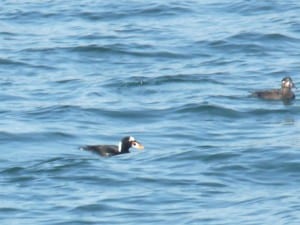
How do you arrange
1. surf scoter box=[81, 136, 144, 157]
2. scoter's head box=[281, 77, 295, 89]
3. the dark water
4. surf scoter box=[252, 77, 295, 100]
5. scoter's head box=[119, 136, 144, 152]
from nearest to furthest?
the dark water < surf scoter box=[81, 136, 144, 157] < scoter's head box=[119, 136, 144, 152] < surf scoter box=[252, 77, 295, 100] < scoter's head box=[281, 77, 295, 89]

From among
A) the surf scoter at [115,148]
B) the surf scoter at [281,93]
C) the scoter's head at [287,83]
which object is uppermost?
the scoter's head at [287,83]

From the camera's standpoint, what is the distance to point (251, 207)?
800 inches

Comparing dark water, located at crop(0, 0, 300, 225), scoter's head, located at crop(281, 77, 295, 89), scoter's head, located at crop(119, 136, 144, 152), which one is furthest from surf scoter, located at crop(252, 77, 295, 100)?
scoter's head, located at crop(119, 136, 144, 152)

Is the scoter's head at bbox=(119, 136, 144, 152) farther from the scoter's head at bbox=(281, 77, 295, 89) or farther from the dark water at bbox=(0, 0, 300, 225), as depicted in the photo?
the scoter's head at bbox=(281, 77, 295, 89)

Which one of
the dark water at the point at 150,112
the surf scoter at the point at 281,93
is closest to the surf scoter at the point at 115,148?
the dark water at the point at 150,112

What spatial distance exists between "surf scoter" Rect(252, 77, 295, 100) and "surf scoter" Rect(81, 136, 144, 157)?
4.45 m

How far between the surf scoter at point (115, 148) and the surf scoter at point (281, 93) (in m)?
4.45

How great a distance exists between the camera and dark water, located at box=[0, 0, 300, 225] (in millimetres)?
20828

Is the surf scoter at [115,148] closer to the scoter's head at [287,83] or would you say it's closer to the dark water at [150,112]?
the dark water at [150,112]

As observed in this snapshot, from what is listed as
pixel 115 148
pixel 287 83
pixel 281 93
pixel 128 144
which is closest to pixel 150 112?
pixel 281 93

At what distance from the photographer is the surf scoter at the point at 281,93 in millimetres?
28062

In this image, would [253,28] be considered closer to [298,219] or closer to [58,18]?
[58,18]

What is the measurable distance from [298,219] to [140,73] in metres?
11.9

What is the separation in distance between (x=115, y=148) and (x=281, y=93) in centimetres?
492
